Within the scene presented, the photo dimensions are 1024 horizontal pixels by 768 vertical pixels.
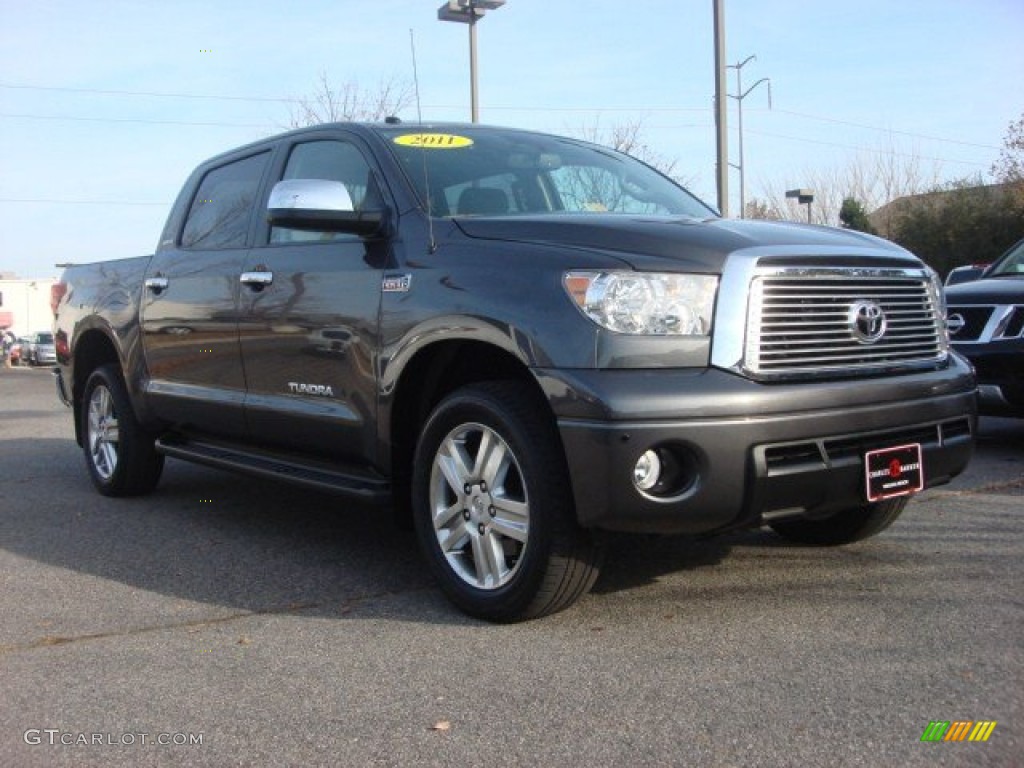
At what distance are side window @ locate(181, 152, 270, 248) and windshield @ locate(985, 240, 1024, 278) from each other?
5.40 metres

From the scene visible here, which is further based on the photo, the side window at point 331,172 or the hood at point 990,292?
the hood at point 990,292

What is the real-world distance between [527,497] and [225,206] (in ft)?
9.76

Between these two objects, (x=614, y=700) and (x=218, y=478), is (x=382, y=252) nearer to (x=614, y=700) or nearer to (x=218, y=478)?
(x=614, y=700)

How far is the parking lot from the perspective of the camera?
9.35 feet

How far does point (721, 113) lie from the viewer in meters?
13.7

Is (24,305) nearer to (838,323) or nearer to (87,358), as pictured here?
(87,358)

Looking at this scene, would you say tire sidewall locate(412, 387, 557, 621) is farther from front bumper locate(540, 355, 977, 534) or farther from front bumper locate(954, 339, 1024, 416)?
front bumper locate(954, 339, 1024, 416)

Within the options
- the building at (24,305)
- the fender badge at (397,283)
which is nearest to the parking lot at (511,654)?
the fender badge at (397,283)

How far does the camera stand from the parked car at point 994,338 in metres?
6.76

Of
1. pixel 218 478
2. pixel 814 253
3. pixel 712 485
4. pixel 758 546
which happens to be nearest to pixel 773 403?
pixel 712 485

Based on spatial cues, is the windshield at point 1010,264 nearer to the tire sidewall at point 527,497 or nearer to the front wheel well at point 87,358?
the tire sidewall at point 527,497

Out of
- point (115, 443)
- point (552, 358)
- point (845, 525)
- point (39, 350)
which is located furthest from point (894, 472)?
point (39, 350)

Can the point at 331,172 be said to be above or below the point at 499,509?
above

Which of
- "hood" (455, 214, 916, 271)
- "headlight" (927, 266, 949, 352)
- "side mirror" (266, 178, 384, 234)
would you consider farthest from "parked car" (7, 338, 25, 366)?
"headlight" (927, 266, 949, 352)
